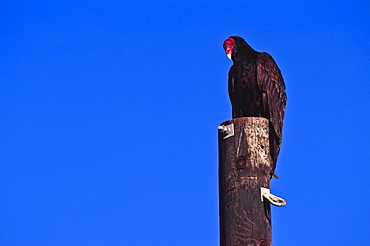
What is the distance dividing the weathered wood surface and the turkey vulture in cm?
136

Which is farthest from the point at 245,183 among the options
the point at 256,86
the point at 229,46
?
the point at 229,46

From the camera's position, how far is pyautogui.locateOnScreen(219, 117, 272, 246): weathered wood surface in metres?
3.06

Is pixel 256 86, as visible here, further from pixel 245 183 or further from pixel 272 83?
pixel 245 183

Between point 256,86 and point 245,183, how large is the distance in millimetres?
2412

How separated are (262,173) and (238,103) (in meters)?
2.44

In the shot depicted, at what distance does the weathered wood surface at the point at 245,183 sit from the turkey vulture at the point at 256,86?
136 centimetres

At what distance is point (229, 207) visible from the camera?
314 centimetres

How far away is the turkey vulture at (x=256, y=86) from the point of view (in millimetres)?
5008

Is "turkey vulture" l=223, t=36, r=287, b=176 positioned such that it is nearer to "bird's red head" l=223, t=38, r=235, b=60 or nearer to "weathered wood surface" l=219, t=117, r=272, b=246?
"bird's red head" l=223, t=38, r=235, b=60

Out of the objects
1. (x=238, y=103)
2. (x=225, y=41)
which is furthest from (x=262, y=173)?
(x=225, y=41)

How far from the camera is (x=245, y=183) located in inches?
124

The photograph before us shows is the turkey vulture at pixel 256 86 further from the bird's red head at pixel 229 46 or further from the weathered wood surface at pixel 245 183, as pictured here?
the weathered wood surface at pixel 245 183

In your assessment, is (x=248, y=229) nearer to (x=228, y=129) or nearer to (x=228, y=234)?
(x=228, y=234)

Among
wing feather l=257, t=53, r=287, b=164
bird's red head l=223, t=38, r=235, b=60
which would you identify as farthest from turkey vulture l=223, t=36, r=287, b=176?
bird's red head l=223, t=38, r=235, b=60
